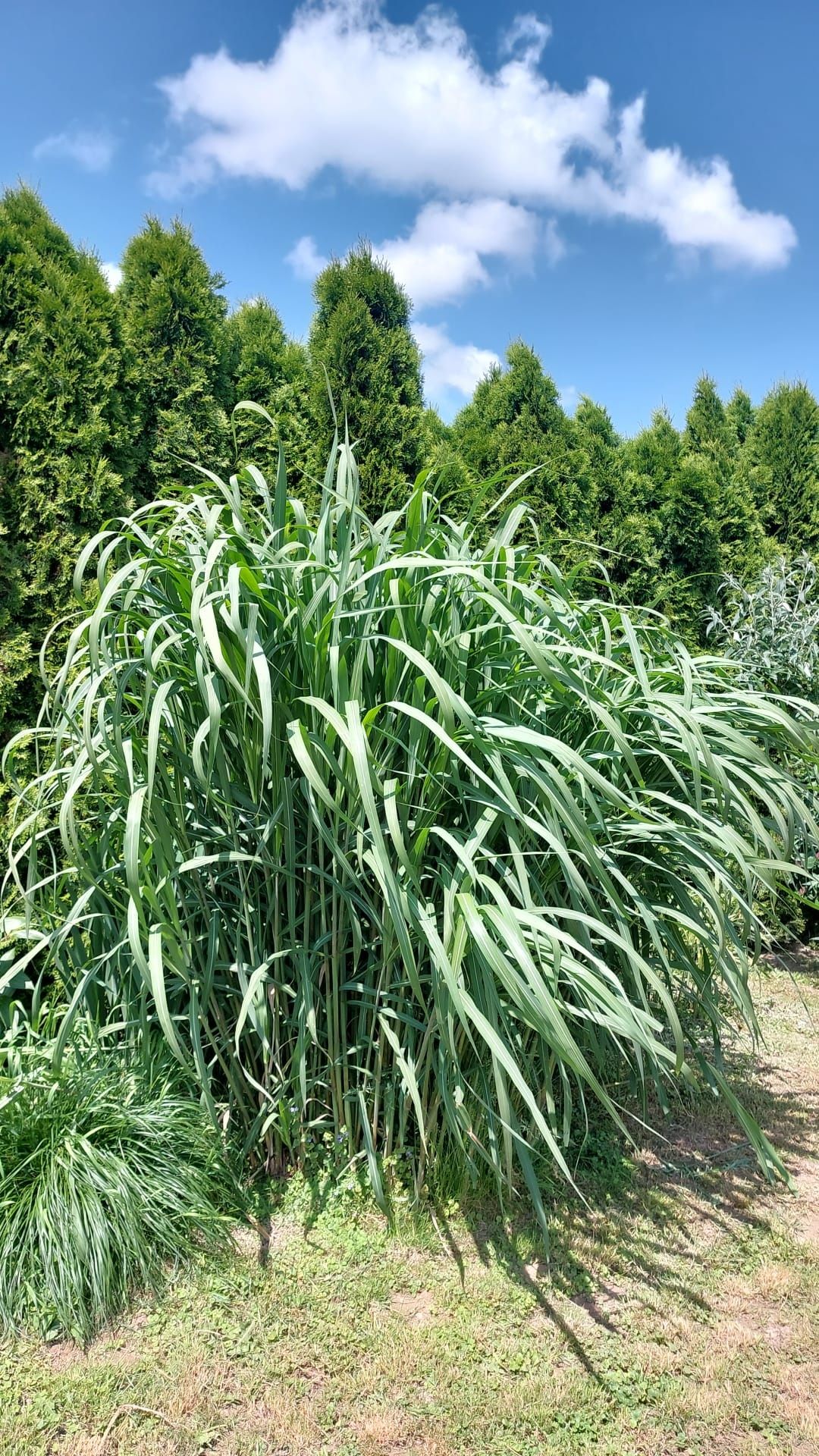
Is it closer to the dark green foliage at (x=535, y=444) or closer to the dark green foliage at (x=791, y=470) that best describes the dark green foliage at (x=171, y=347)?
the dark green foliage at (x=535, y=444)

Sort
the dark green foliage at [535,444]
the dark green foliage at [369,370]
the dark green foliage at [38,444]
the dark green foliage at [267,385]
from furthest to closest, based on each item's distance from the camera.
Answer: the dark green foliage at [535,444] < the dark green foliage at [369,370] < the dark green foliage at [267,385] < the dark green foliage at [38,444]

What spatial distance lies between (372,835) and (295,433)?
271 cm

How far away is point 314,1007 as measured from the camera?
1750 mm

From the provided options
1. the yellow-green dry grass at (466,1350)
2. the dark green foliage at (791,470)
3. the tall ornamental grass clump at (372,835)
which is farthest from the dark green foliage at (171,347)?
the dark green foliage at (791,470)

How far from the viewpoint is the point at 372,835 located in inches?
57.3

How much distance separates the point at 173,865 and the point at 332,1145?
28.3 inches

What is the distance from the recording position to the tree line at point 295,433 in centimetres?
272

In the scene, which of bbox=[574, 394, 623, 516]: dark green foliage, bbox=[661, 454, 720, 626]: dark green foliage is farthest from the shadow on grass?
bbox=[574, 394, 623, 516]: dark green foliage

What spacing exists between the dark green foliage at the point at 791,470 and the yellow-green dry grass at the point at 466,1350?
537cm

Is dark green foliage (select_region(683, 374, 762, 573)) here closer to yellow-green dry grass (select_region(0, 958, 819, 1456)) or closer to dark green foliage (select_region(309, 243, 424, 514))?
dark green foliage (select_region(309, 243, 424, 514))

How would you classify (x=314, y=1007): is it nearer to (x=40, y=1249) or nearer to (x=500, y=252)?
(x=40, y=1249)

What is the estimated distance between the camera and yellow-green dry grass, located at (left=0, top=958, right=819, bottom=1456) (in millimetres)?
1292

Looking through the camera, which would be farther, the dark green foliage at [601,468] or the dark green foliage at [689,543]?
the dark green foliage at [689,543]

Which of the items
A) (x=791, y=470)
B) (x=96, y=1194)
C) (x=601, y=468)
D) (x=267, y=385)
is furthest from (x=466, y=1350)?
(x=791, y=470)
